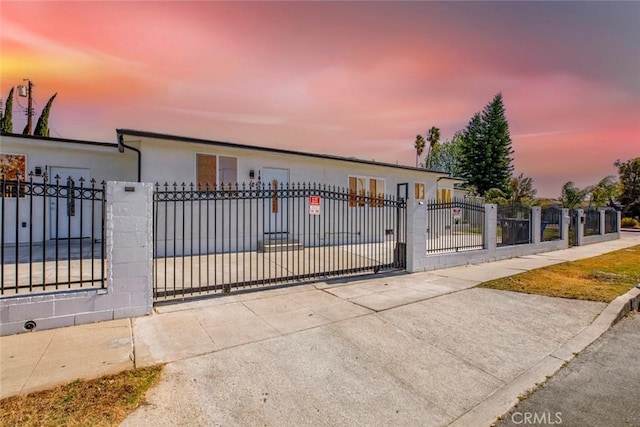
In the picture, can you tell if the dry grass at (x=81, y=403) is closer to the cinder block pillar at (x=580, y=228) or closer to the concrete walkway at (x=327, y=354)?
the concrete walkway at (x=327, y=354)

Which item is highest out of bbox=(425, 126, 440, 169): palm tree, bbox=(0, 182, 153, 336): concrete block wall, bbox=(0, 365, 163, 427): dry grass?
bbox=(425, 126, 440, 169): palm tree

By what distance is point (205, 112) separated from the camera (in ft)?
40.6

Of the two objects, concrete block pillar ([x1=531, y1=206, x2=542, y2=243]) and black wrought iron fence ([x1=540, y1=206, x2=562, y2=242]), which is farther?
black wrought iron fence ([x1=540, y1=206, x2=562, y2=242])

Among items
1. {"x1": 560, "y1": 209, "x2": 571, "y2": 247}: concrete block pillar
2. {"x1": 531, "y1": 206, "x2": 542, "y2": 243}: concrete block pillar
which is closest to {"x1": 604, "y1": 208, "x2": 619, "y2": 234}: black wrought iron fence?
{"x1": 560, "y1": 209, "x2": 571, "y2": 247}: concrete block pillar

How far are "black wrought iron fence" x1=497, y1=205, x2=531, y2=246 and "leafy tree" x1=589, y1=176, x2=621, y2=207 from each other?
28.5 meters

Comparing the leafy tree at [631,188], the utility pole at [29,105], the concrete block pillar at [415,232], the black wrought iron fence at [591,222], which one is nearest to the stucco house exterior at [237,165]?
the concrete block pillar at [415,232]

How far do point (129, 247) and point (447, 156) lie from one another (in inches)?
1824

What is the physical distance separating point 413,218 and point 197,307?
5.68 meters

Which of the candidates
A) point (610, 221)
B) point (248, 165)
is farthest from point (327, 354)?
point (610, 221)

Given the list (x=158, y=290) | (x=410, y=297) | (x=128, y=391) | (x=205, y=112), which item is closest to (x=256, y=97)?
(x=205, y=112)

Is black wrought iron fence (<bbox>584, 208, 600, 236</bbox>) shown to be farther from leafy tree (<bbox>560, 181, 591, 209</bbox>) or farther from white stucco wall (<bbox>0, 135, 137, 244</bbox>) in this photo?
white stucco wall (<bbox>0, 135, 137, 244</bbox>)

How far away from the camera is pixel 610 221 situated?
63.5 ft

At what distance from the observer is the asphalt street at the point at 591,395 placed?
271 centimetres

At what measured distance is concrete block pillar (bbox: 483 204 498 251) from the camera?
10.6m
